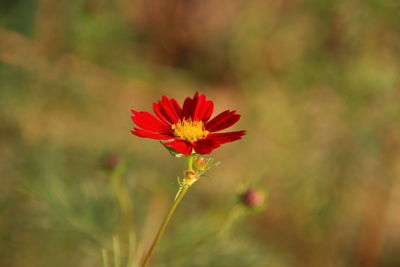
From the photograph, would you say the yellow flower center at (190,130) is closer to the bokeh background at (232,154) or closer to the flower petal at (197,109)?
the flower petal at (197,109)

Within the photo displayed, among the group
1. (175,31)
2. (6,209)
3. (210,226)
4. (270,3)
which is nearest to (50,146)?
(6,209)

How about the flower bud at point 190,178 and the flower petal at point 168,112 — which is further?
the flower petal at point 168,112

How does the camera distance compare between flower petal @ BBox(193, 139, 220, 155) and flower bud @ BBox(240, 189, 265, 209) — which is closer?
flower petal @ BBox(193, 139, 220, 155)

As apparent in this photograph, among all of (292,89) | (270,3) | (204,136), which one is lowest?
(204,136)

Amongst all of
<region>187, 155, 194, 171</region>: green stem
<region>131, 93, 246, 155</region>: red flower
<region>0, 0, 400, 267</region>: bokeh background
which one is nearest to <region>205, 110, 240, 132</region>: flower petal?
<region>131, 93, 246, 155</region>: red flower

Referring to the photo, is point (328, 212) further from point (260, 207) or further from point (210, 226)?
point (260, 207)

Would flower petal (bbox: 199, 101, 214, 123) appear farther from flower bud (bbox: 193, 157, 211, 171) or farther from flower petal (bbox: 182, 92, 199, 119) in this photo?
flower bud (bbox: 193, 157, 211, 171)

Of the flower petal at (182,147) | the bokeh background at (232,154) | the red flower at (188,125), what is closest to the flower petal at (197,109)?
the red flower at (188,125)
